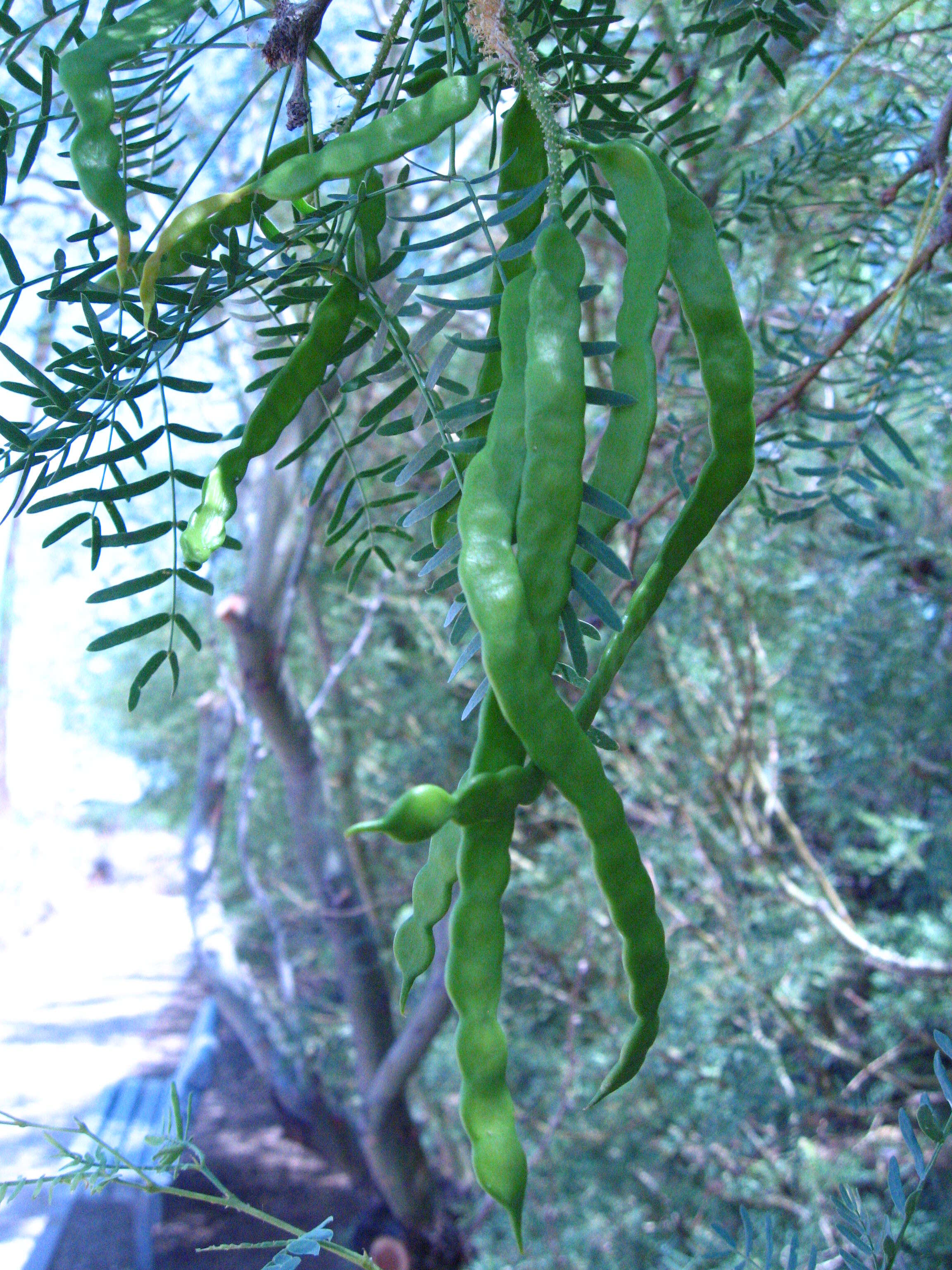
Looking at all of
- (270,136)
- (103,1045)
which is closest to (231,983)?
(103,1045)

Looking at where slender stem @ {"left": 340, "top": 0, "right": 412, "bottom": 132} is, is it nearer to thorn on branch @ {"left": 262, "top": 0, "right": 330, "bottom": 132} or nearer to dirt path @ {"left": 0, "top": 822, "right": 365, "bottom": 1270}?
thorn on branch @ {"left": 262, "top": 0, "right": 330, "bottom": 132}

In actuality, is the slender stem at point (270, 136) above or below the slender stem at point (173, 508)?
above

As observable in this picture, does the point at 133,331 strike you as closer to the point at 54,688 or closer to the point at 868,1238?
the point at 868,1238

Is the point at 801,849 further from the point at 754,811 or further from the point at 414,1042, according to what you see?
the point at 414,1042

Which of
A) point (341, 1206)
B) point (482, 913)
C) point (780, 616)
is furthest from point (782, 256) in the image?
point (341, 1206)

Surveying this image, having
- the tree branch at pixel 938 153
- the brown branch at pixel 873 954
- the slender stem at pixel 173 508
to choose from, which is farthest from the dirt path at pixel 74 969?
the brown branch at pixel 873 954

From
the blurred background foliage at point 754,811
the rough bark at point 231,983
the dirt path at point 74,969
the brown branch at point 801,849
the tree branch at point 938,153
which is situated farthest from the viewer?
the rough bark at point 231,983

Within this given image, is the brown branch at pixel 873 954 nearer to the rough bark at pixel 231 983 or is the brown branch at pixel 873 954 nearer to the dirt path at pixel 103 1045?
the dirt path at pixel 103 1045
